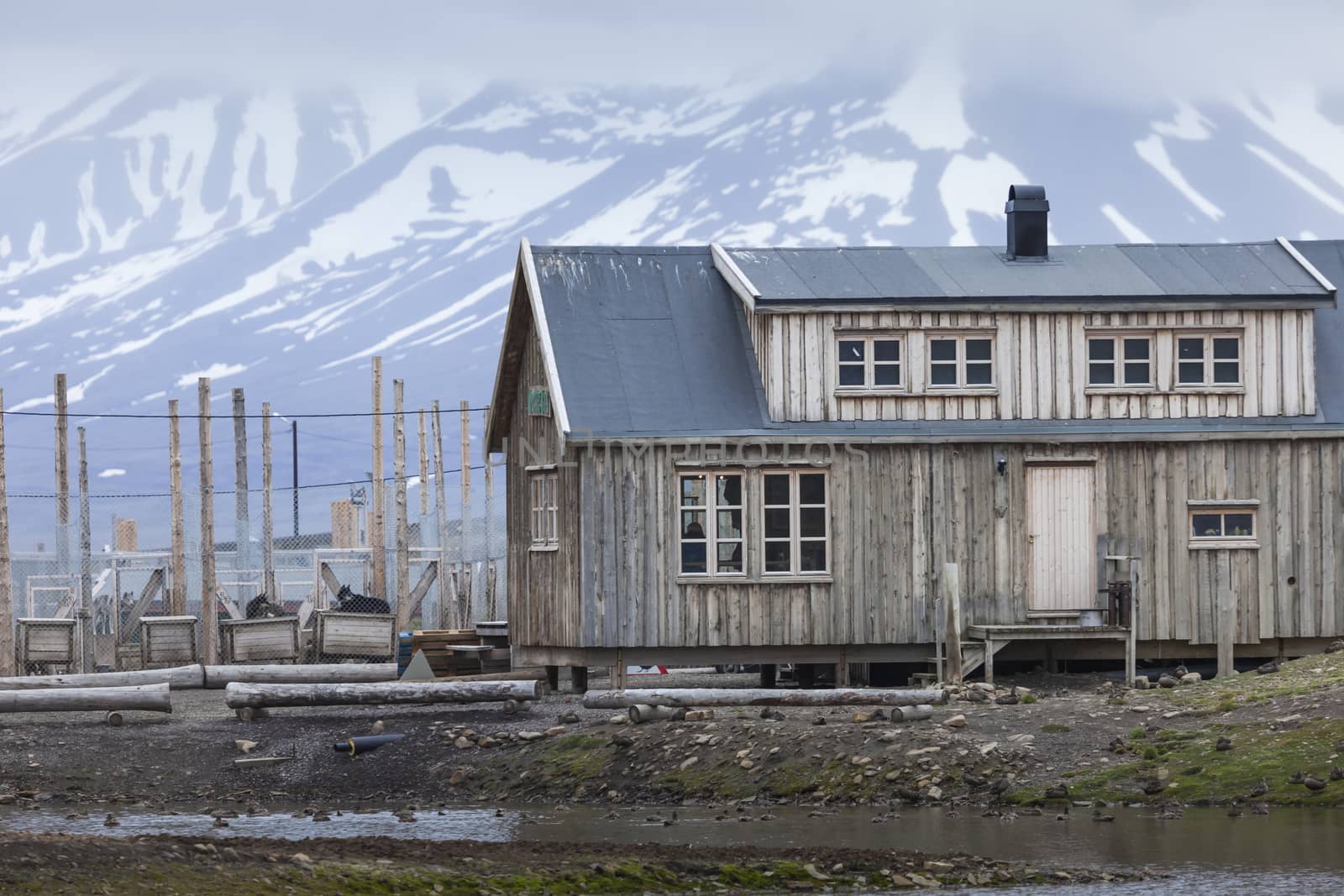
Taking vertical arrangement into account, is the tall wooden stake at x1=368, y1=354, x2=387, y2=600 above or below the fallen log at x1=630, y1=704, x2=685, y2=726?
above

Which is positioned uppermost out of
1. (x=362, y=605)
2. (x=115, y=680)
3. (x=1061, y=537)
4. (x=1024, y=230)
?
(x=1024, y=230)

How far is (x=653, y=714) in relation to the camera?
80.2ft

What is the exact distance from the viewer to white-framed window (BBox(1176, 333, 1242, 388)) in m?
31.3

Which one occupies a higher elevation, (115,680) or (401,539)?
(401,539)

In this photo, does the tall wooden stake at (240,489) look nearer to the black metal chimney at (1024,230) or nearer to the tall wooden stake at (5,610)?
the tall wooden stake at (5,610)

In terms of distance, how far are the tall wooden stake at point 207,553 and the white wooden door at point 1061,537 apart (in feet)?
52.1

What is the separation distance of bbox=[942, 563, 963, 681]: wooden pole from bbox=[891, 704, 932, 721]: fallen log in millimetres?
5482

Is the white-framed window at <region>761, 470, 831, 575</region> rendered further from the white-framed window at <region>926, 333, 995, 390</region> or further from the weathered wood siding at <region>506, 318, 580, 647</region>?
the weathered wood siding at <region>506, 318, 580, 647</region>

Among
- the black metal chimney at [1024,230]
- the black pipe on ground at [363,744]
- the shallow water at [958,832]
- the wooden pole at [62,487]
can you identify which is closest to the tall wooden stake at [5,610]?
the wooden pole at [62,487]

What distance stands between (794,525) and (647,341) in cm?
354

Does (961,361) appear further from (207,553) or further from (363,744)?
(207,553)

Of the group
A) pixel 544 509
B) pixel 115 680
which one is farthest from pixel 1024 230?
pixel 115 680

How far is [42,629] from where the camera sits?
36.8 metres

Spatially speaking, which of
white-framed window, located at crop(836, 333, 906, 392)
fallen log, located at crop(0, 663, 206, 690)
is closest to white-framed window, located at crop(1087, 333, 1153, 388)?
white-framed window, located at crop(836, 333, 906, 392)
